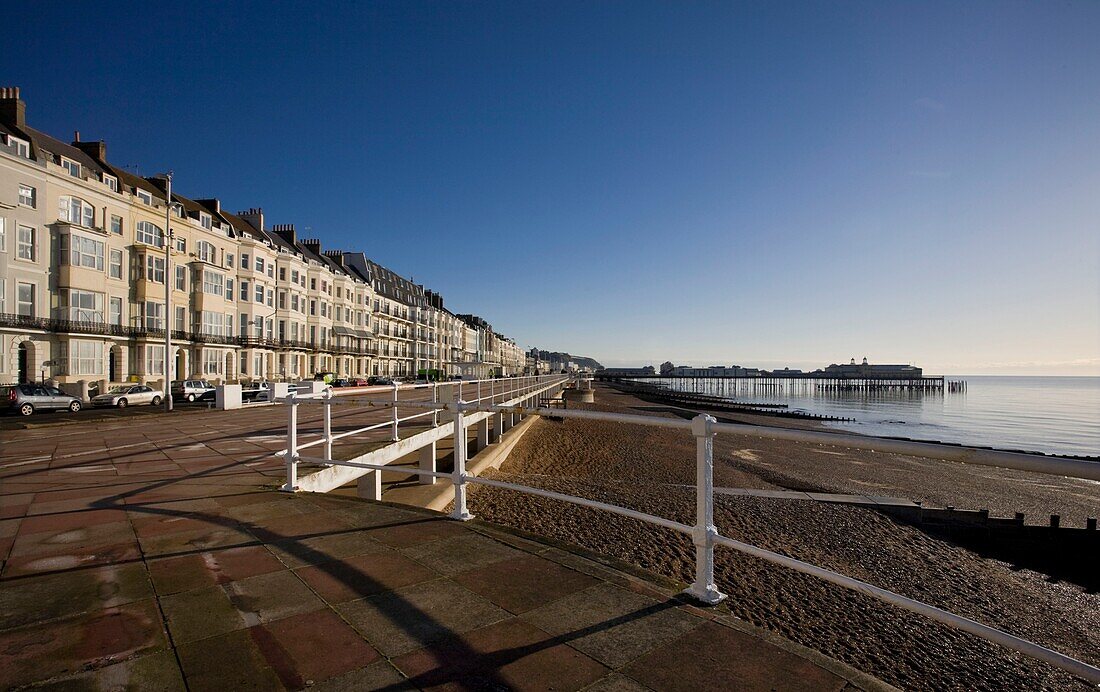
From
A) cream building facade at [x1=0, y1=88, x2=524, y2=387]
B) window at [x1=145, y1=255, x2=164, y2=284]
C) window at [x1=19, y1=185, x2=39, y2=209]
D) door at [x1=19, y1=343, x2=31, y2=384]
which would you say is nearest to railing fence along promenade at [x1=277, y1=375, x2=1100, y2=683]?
cream building facade at [x1=0, y1=88, x2=524, y2=387]

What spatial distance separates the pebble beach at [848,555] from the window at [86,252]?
2816 cm

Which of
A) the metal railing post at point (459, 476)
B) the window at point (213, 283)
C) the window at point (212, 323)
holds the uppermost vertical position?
the window at point (213, 283)

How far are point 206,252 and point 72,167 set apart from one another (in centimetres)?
930

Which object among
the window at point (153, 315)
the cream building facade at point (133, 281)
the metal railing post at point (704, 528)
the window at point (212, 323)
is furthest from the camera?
the window at point (212, 323)

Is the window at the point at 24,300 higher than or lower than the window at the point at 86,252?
lower

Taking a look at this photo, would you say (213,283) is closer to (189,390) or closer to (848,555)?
(189,390)

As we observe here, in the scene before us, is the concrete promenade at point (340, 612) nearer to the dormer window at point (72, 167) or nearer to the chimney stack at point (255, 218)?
the dormer window at point (72, 167)

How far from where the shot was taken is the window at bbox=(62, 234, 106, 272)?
2809 centimetres

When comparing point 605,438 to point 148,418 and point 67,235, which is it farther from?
point 67,235

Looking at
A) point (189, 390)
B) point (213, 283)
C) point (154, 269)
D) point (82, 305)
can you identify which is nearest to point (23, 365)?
point (82, 305)

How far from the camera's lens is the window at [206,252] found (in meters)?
37.0

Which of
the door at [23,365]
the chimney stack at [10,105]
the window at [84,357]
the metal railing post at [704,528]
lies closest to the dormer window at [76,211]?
the chimney stack at [10,105]

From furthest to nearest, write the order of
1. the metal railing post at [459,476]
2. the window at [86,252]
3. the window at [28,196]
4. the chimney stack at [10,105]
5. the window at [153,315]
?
the window at [153,315]
the chimney stack at [10,105]
the window at [86,252]
the window at [28,196]
the metal railing post at [459,476]

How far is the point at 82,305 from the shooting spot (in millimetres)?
28859
